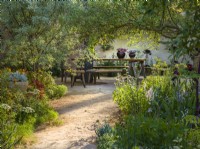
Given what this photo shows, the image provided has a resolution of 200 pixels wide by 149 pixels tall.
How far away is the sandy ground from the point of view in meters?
4.80

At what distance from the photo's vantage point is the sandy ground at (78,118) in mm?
4796

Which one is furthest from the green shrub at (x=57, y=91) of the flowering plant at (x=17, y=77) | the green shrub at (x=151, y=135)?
the green shrub at (x=151, y=135)

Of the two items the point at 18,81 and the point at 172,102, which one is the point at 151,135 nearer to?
the point at 172,102

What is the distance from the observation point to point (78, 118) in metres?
6.61

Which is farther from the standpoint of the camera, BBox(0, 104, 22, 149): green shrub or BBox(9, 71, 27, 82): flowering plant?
BBox(9, 71, 27, 82): flowering plant

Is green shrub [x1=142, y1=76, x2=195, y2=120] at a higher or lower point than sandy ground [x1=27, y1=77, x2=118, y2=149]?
higher

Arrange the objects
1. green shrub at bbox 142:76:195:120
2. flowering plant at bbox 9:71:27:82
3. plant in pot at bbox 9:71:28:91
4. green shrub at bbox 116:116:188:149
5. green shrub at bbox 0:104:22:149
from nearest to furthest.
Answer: green shrub at bbox 116:116:188:149 < green shrub at bbox 0:104:22:149 < green shrub at bbox 142:76:195:120 < plant in pot at bbox 9:71:28:91 < flowering plant at bbox 9:71:27:82

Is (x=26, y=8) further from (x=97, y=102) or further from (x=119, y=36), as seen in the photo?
(x=119, y=36)

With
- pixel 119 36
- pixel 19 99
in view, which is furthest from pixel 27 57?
pixel 119 36

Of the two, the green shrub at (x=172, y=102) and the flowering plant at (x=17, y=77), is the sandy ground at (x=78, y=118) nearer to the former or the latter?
the green shrub at (x=172, y=102)

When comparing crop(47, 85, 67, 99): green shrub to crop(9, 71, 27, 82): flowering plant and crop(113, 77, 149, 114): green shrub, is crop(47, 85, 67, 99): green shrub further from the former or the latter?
crop(113, 77, 149, 114): green shrub

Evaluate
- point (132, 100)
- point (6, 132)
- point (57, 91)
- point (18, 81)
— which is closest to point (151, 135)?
point (6, 132)

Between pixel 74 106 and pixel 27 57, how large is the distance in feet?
6.42

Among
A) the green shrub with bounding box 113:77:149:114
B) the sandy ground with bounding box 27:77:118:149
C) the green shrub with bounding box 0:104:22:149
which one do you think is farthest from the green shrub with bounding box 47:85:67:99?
the green shrub with bounding box 0:104:22:149
